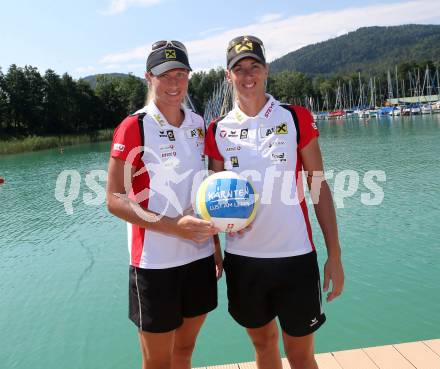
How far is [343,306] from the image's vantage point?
7219 mm

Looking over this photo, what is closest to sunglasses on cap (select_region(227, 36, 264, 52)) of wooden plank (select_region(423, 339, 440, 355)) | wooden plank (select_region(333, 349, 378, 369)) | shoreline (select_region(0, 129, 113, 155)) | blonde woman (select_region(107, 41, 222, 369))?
blonde woman (select_region(107, 41, 222, 369))

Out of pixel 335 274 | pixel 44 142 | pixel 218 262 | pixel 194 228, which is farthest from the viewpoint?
pixel 44 142

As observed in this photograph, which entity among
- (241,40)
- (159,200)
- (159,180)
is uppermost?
(241,40)

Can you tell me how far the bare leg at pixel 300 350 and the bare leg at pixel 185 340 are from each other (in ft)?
2.08

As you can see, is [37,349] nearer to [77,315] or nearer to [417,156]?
[77,315]

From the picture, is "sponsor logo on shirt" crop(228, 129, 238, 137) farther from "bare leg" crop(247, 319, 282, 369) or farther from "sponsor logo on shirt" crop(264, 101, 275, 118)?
"bare leg" crop(247, 319, 282, 369)

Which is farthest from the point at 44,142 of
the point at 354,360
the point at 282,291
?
the point at 282,291

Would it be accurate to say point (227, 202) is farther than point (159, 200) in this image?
No

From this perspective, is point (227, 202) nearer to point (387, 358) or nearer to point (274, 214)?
point (274, 214)

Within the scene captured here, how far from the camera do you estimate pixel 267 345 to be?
3029 mm

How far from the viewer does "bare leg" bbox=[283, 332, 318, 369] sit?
2.85m

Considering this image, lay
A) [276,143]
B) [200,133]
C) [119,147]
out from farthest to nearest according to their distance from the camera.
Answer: [200,133] < [276,143] < [119,147]

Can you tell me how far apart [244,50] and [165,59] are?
0.53 metres

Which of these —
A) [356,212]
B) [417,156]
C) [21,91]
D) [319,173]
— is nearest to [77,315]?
[319,173]
